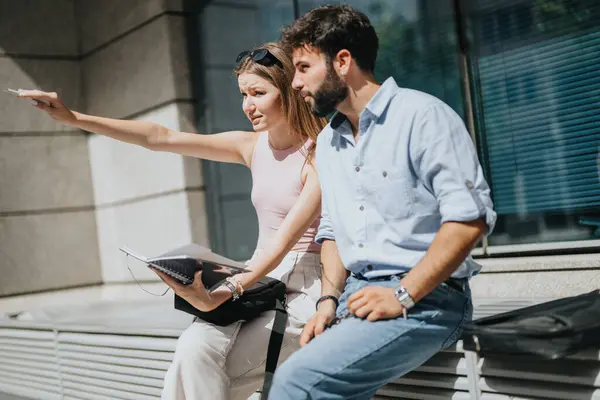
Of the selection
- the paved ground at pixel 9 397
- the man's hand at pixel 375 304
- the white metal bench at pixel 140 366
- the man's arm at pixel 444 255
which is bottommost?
the paved ground at pixel 9 397

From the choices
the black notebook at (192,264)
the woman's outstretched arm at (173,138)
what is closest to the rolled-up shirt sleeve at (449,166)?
the black notebook at (192,264)

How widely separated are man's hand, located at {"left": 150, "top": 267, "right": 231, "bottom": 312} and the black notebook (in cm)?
2

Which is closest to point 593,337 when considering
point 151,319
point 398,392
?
point 398,392

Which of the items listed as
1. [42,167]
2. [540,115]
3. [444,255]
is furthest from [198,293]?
[42,167]

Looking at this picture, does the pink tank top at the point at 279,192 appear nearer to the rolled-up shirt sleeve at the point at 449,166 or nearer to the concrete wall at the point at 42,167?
the rolled-up shirt sleeve at the point at 449,166

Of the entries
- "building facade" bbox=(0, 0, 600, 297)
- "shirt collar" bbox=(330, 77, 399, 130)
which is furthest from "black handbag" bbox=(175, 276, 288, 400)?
"building facade" bbox=(0, 0, 600, 297)

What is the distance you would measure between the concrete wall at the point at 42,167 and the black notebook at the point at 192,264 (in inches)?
230

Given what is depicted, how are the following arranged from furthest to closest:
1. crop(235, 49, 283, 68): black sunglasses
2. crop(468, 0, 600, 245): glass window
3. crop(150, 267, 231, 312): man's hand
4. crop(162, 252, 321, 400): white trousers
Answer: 1. crop(468, 0, 600, 245): glass window
2. crop(235, 49, 283, 68): black sunglasses
3. crop(162, 252, 321, 400): white trousers
4. crop(150, 267, 231, 312): man's hand

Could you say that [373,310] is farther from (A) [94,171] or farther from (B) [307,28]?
(A) [94,171]

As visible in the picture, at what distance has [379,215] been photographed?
103 inches

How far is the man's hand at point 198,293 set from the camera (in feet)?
9.34

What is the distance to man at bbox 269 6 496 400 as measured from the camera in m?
2.38

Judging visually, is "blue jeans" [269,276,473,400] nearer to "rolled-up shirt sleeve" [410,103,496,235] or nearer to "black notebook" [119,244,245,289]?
"rolled-up shirt sleeve" [410,103,496,235]

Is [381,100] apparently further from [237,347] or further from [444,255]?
[237,347]
